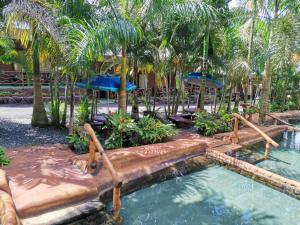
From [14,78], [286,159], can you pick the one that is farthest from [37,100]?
[14,78]

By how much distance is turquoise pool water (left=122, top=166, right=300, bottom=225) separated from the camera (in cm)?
543

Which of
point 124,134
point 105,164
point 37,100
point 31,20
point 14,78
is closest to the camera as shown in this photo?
point 105,164

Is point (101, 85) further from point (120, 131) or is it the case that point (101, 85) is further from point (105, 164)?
Result: point (105, 164)

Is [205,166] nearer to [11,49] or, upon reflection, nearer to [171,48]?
[171,48]

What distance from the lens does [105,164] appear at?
17.1ft

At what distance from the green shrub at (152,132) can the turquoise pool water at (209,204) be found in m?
1.79

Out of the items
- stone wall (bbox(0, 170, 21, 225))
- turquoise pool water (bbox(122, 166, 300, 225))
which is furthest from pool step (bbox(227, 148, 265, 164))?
stone wall (bbox(0, 170, 21, 225))

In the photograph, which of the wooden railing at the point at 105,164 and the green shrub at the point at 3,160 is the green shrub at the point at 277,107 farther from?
the green shrub at the point at 3,160

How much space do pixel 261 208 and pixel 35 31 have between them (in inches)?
271

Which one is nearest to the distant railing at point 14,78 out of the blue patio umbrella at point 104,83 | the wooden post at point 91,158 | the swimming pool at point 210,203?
the blue patio umbrella at point 104,83

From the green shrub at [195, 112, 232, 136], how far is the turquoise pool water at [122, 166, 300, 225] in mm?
3376

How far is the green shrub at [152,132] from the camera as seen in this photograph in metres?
8.61

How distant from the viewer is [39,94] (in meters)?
10.1

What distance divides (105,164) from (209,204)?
8.38 ft
